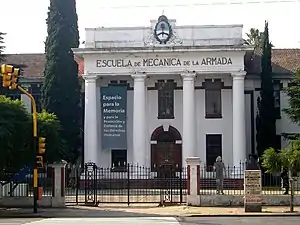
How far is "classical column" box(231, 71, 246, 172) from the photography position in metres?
45.2

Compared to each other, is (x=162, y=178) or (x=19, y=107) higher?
(x=19, y=107)

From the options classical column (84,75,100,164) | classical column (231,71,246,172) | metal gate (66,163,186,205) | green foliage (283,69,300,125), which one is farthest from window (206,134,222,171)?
classical column (84,75,100,164)

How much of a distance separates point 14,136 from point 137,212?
6.30 metres

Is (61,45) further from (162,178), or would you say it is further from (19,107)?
(19,107)

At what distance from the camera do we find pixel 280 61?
169 feet

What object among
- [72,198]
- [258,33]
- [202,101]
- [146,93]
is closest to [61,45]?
[146,93]

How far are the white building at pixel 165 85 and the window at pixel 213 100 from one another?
7 cm

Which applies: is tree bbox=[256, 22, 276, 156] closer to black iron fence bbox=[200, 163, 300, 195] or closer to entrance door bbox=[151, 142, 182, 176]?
black iron fence bbox=[200, 163, 300, 195]

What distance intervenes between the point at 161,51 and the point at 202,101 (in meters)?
5.50

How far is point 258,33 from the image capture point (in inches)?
2943

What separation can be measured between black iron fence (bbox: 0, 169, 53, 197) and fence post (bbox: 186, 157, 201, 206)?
21.0 feet

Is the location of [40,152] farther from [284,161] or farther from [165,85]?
[165,85]

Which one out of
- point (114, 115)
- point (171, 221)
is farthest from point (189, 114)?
point (171, 221)

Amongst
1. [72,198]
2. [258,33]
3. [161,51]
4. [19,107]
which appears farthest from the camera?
[258,33]
